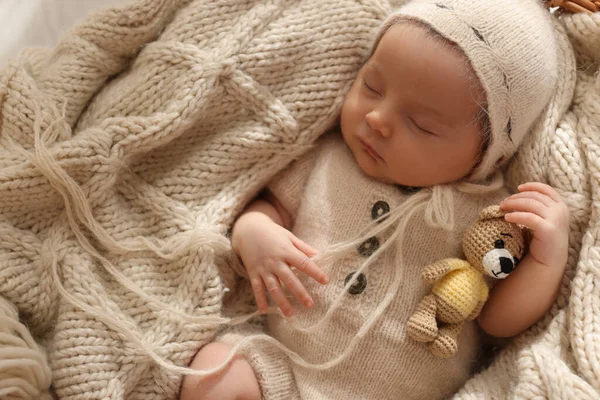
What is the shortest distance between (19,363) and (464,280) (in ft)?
2.22

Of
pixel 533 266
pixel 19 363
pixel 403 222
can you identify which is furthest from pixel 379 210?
pixel 19 363

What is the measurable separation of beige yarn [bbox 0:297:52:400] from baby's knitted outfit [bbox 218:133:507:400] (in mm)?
298

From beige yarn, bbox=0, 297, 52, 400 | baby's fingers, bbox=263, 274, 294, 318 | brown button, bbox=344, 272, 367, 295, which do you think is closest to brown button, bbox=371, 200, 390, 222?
brown button, bbox=344, 272, 367, 295

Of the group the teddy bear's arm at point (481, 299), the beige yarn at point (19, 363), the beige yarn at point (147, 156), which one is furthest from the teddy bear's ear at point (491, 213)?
the beige yarn at point (19, 363)

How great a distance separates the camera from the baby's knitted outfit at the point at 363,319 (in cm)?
101

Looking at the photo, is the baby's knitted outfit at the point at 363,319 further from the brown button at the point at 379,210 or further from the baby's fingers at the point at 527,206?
the baby's fingers at the point at 527,206

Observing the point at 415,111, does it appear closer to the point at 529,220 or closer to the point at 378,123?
the point at 378,123

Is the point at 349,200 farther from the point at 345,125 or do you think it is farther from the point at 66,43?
the point at 66,43

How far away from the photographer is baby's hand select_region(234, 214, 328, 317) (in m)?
1.00

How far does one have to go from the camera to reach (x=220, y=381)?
3.18ft

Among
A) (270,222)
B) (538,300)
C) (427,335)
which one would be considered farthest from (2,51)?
(538,300)

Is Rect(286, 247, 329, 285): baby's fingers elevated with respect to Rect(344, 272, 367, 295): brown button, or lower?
elevated

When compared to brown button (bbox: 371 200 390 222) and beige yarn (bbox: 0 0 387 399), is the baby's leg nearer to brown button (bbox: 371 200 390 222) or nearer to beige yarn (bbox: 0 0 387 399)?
beige yarn (bbox: 0 0 387 399)

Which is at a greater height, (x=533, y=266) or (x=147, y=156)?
(x=147, y=156)
